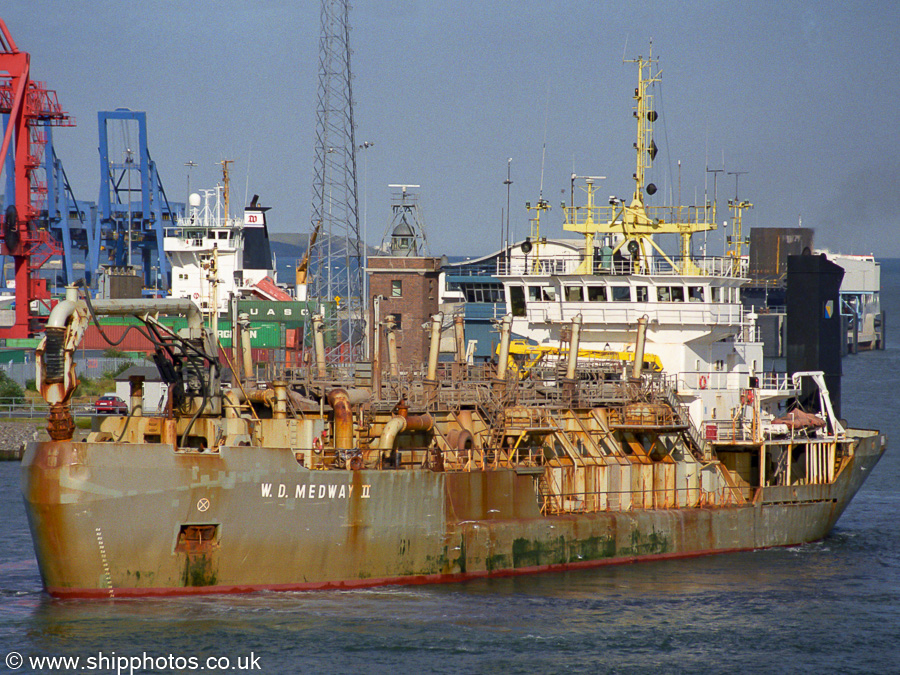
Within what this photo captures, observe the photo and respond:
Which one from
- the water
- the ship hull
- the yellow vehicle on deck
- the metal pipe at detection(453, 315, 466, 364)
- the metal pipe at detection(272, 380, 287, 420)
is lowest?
the water

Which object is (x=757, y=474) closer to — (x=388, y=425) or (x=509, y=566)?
(x=509, y=566)

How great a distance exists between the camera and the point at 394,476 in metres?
25.1

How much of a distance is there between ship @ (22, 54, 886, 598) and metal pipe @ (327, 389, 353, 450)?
48 mm

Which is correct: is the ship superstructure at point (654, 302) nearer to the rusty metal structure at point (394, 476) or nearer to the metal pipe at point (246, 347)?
the rusty metal structure at point (394, 476)

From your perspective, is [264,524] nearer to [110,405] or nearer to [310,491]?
[310,491]

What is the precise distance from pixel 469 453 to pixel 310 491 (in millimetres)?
4491

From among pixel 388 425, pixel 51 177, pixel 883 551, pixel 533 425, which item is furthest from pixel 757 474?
pixel 51 177

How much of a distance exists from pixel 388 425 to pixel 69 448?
684 centimetres

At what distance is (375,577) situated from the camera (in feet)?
82.3

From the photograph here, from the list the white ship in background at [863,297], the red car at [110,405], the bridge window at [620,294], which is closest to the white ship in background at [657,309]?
the bridge window at [620,294]

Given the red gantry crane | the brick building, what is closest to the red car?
the red gantry crane

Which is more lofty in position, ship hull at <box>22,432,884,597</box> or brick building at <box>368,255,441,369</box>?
brick building at <box>368,255,441,369</box>

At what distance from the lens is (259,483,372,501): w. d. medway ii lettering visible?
23594mm

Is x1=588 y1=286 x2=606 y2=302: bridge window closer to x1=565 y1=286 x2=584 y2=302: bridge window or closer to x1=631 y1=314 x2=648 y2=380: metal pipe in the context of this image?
x1=565 y1=286 x2=584 y2=302: bridge window
